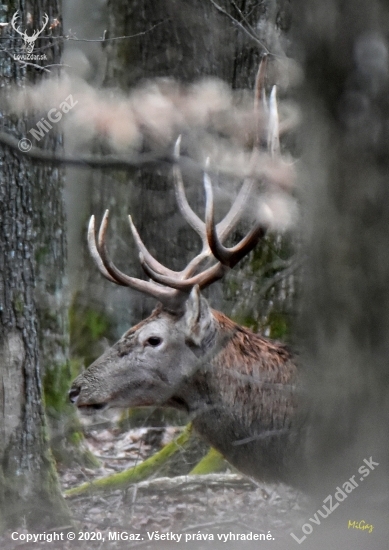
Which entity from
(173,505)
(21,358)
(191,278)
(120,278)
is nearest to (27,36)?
(120,278)

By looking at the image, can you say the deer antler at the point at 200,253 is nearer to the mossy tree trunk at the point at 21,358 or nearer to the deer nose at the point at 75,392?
the mossy tree trunk at the point at 21,358

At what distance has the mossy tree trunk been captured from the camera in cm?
333

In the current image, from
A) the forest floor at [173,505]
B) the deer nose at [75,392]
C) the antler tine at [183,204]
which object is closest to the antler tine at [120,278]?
the antler tine at [183,204]

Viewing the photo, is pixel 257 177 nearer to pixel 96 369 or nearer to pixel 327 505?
pixel 96 369

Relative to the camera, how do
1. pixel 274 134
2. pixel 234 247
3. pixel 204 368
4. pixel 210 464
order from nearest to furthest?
pixel 274 134, pixel 234 247, pixel 204 368, pixel 210 464

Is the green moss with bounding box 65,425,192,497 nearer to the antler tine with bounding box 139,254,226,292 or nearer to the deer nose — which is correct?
the deer nose

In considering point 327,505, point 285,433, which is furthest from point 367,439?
point 285,433

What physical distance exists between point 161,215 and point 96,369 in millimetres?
799

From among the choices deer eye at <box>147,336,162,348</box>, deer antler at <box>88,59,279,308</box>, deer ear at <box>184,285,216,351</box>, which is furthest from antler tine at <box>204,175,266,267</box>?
deer eye at <box>147,336,162,348</box>

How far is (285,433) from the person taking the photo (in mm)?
3346

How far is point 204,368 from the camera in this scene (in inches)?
134

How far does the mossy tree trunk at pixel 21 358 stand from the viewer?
3334 mm

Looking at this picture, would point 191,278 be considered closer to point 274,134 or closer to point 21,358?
point 274,134

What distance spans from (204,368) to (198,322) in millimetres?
217
